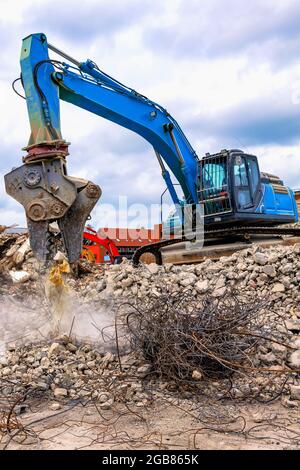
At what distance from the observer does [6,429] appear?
316cm

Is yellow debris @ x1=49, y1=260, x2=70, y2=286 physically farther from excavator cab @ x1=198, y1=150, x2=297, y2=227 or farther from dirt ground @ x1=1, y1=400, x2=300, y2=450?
excavator cab @ x1=198, y1=150, x2=297, y2=227

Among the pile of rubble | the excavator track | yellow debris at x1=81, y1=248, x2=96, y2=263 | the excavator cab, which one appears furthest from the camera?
yellow debris at x1=81, y1=248, x2=96, y2=263

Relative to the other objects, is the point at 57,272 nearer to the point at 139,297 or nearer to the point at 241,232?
the point at 139,297

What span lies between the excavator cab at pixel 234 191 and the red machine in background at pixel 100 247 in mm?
5724

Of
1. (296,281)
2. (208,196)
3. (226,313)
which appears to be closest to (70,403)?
(226,313)

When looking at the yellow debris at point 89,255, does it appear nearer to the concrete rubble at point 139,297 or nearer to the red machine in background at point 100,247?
the red machine in background at point 100,247

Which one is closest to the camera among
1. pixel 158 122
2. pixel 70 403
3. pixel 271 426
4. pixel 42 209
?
pixel 271 426

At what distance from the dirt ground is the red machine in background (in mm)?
11256

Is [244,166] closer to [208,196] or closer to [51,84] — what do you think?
[208,196]

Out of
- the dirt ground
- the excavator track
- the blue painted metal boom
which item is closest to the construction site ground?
the dirt ground

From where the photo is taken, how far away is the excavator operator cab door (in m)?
9.38

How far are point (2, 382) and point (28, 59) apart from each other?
13.6 ft

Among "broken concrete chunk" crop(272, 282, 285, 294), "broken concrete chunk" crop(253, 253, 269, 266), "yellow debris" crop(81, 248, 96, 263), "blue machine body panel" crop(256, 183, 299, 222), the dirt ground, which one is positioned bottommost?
the dirt ground

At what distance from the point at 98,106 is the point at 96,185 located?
3429 millimetres
